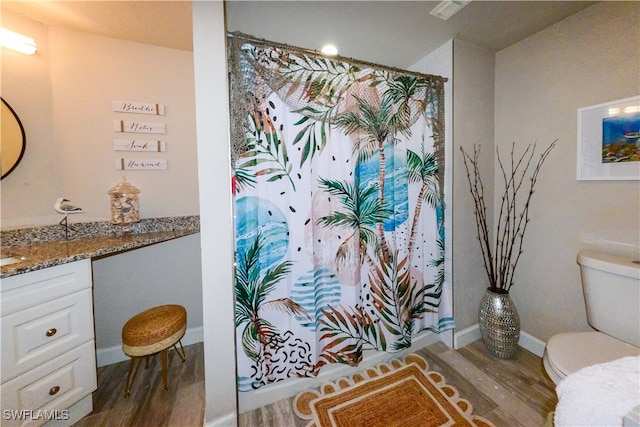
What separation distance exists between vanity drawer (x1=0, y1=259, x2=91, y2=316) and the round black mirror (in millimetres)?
795

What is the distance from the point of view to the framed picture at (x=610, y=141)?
1276 mm

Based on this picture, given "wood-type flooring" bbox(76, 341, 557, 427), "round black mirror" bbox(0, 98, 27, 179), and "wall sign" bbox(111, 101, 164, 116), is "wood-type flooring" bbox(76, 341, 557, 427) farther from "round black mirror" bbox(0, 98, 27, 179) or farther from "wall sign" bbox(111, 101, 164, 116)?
"wall sign" bbox(111, 101, 164, 116)

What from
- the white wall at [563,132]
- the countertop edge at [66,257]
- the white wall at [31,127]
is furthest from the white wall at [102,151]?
the white wall at [563,132]

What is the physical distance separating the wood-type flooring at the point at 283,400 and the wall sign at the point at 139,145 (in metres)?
1.59

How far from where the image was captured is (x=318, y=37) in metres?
1.60

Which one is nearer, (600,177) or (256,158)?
(256,158)

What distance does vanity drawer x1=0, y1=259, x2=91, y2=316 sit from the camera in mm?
997

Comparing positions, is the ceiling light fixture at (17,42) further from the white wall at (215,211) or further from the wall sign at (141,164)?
the white wall at (215,211)

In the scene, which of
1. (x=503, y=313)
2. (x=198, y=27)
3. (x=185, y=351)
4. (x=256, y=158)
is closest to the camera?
(x=198, y=27)

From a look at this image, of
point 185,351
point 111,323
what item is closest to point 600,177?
point 185,351

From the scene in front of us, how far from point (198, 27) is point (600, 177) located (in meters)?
2.36

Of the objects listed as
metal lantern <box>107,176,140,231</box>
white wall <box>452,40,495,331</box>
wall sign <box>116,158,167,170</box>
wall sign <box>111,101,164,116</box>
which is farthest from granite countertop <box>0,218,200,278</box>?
white wall <box>452,40,495,331</box>

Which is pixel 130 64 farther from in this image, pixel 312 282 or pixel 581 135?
pixel 581 135

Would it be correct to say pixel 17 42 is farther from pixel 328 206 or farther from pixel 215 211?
pixel 328 206
